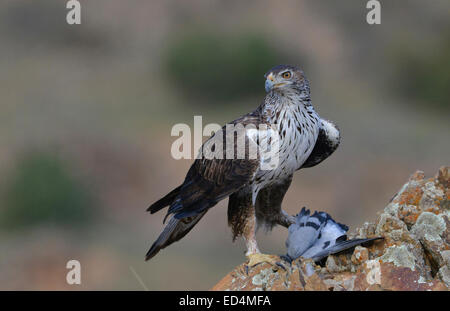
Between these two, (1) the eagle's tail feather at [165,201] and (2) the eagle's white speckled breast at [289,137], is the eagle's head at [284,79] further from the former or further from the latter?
(1) the eagle's tail feather at [165,201]

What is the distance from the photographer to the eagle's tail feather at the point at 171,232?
5191 mm

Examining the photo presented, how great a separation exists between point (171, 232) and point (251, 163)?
34.2 inches

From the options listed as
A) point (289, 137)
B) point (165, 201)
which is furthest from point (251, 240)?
point (289, 137)

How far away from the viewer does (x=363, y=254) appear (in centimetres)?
444

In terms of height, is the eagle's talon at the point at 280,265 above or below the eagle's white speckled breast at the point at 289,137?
below

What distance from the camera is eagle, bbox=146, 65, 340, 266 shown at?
5066 mm

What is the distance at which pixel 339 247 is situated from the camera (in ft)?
15.1

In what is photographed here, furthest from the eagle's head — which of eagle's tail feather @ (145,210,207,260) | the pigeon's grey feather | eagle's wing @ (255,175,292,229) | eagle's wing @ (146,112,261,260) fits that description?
eagle's tail feather @ (145,210,207,260)

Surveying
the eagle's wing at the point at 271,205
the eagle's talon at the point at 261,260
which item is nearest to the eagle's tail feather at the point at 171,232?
the eagle's talon at the point at 261,260

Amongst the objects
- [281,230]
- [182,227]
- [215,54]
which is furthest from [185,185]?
[215,54]

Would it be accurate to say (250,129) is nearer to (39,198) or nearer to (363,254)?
(363,254)

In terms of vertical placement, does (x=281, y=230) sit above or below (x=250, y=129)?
below

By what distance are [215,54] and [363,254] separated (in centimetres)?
1718

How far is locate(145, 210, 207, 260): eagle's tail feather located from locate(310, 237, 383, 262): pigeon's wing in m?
1.01
